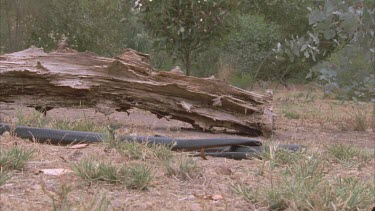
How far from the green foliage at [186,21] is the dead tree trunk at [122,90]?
12.1 ft

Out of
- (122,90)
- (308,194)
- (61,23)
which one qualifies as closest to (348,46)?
(122,90)

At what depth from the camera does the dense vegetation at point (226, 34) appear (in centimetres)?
789

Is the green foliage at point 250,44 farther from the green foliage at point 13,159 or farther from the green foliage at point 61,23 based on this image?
the green foliage at point 13,159

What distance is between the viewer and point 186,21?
37.3 ft

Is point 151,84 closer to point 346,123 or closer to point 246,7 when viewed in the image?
point 346,123

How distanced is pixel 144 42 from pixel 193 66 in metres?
5.12

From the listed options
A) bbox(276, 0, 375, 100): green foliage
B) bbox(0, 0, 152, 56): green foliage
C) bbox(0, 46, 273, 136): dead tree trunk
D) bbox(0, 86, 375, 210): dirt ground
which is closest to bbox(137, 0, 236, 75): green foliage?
bbox(276, 0, 375, 100): green foliage

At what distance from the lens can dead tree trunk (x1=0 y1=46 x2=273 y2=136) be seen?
7.11m

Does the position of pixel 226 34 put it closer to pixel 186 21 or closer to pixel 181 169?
pixel 186 21

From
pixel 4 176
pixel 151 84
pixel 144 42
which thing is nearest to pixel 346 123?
pixel 151 84

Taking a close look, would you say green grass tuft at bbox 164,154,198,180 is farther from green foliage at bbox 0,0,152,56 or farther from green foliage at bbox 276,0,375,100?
green foliage at bbox 0,0,152,56

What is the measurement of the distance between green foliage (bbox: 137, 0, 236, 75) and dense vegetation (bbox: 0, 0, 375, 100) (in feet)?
0.06

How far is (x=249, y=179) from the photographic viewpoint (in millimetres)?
3934

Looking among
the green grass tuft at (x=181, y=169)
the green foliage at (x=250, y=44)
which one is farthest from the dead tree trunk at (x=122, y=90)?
the green foliage at (x=250, y=44)
